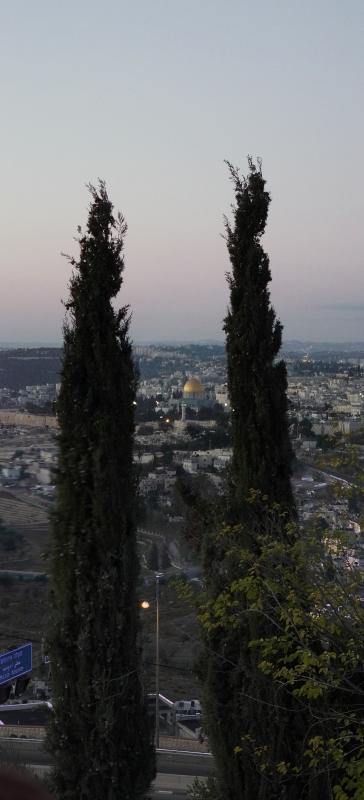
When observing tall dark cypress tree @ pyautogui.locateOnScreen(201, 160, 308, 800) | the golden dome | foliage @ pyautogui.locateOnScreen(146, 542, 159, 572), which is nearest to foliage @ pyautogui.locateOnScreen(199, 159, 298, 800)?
tall dark cypress tree @ pyautogui.locateOnScreen(201, 160, 308, 800)

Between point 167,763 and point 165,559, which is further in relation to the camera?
point 165,559

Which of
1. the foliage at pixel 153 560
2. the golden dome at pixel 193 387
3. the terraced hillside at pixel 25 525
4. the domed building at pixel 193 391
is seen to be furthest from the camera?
the golden dome at pixel 193 387

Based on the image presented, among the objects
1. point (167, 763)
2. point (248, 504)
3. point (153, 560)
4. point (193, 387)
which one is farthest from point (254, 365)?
point (193, 387)

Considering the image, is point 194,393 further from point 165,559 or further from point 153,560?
point 153,560

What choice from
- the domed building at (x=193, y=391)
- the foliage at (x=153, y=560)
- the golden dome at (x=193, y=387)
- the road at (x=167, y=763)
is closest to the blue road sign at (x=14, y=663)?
the road at (x=167, y=763)

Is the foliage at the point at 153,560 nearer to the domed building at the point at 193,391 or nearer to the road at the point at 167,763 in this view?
the road at the point at 167,763

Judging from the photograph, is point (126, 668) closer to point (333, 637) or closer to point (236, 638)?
point (236, 638)
